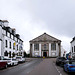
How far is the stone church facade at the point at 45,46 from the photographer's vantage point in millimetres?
85312

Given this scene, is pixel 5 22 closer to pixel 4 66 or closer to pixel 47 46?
pixel 4 66

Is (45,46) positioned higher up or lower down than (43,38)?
lower down

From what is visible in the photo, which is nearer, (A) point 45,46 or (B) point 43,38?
(A) point 45,46

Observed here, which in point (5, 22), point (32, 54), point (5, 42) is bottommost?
point (32, 54)

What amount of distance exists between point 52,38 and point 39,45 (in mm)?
8324

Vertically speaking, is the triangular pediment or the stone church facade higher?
the triangular pediment

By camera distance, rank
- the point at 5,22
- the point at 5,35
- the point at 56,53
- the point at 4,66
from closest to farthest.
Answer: the point at 4,66, the point at 5,35, the point at 5,22, the point at 56,53

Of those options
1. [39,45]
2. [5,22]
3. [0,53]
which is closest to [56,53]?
[39,45]

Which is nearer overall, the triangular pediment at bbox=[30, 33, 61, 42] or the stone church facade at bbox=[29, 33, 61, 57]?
the stone church facade at bbox=[29, 33, 61, 57]

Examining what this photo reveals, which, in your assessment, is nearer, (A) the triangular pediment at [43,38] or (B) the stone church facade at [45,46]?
(B) the stone church facade at [45,46]

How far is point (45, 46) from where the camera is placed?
284 ft

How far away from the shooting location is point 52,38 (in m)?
87.2

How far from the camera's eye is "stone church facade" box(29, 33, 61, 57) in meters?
85.3

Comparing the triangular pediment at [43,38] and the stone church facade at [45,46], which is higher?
the triangular pediment at [43,38]
